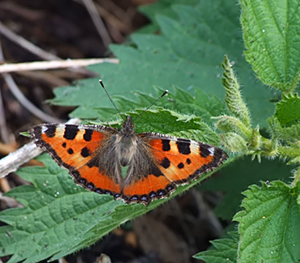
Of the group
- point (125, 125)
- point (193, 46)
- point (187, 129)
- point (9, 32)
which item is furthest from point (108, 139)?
point (9, 32)

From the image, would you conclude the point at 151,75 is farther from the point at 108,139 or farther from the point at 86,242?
Answer: the point at 86,242

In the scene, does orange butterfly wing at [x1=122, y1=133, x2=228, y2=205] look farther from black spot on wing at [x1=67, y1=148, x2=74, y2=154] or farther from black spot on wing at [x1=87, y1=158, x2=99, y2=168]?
black spot on wing at [x1=67, y1=148, x2=74, y2=154]

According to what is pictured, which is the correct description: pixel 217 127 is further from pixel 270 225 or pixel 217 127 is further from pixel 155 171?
pixel 270 225

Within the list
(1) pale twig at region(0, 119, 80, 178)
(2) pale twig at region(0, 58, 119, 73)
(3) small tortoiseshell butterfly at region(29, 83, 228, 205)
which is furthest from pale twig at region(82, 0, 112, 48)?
(3) small tortoiseshell butterfly at region(29, 83, 228, 205)

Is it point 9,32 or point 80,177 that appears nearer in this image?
point 80,177

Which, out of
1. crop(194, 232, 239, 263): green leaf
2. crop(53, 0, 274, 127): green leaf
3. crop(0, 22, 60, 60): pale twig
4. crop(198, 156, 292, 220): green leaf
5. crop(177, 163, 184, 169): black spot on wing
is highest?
crop(0, 22, 60, 60): pale twig

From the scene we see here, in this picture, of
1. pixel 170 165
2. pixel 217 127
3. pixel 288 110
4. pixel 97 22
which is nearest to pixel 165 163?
pixel 170 165
